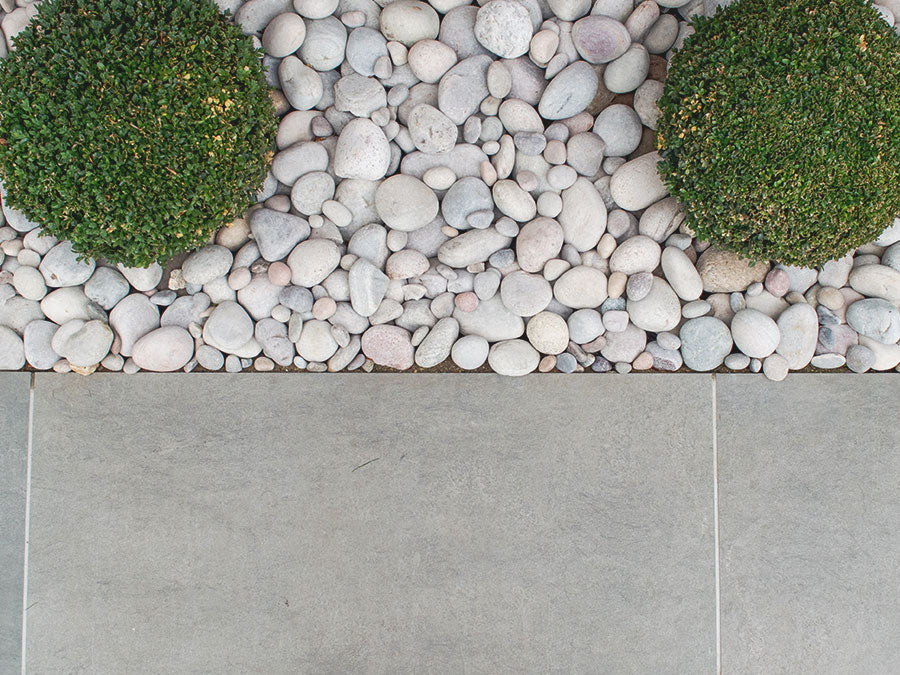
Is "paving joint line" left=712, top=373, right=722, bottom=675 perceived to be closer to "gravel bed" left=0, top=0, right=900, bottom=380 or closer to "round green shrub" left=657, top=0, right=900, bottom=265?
"gravel bed" left=0, top=0, right=900, bottom=380

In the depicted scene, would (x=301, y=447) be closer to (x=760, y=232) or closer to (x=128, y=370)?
(x=128, y=370)

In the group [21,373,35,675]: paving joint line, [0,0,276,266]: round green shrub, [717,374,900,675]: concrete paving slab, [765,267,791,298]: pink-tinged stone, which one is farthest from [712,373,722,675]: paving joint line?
[21,373,35,675]: paving joint line

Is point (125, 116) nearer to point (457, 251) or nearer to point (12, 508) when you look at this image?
point (457, 251)

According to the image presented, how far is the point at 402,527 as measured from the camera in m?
1.85

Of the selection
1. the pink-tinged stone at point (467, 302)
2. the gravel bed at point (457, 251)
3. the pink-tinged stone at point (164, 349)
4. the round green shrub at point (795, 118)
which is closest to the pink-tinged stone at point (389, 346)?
the gravel bed at point (457, 251)

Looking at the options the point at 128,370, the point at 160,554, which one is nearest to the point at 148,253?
the point at 128,370

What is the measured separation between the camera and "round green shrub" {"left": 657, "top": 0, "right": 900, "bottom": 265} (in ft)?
4.89

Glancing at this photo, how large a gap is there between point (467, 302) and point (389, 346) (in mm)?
262

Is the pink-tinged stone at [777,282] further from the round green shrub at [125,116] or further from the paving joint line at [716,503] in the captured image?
the round green shrub at [125,116]

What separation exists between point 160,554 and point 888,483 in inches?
85.3

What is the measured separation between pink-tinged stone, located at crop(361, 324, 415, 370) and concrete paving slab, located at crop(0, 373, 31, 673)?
41.0 inches

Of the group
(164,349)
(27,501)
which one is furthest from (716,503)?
(27,501)

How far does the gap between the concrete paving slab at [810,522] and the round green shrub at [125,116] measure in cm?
156

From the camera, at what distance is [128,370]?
186 centimetres
